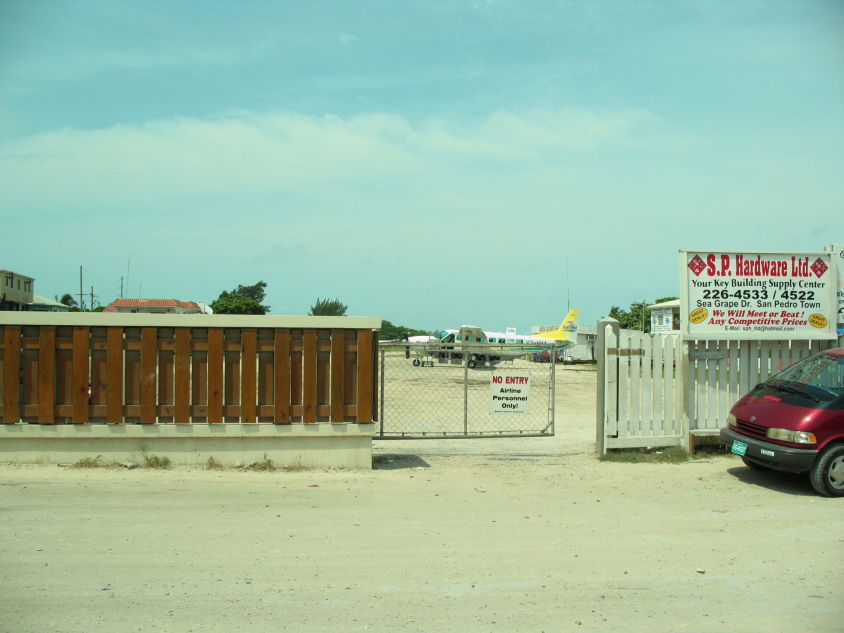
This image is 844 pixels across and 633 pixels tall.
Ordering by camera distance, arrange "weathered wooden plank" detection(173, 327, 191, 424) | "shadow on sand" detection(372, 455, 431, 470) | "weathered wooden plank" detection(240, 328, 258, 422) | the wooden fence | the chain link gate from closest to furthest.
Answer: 1. the wooden fence
2. "weathered wooden plank" detection(173, 327, 191, 424)
3. "weathered wooden plank" detection(240, 328, 258, 422)
4. "shadow on sand" detection(372, 455, 431, 470)
5. the chain link gate

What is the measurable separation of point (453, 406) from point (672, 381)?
9.00 metres

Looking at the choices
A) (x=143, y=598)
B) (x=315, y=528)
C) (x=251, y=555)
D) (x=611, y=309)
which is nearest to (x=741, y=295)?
(x=315, y=528)

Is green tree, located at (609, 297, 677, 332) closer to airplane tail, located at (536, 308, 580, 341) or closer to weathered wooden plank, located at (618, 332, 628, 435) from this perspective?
airplane tail, located at (536, 308, 580, 341)

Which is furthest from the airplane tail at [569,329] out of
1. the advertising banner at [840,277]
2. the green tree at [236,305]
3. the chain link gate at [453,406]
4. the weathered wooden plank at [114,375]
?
the weathered wooden plank at [114,375]

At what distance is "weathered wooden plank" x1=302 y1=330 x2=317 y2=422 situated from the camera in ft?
30.9

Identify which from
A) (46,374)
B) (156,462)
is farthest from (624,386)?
(46,374)

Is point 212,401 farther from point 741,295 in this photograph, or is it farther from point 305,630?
point 741,295

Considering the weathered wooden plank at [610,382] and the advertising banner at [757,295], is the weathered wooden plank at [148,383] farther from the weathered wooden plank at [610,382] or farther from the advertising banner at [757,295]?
the advertising banner at [757,295]

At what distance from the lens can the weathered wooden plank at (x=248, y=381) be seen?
9312 millimetres

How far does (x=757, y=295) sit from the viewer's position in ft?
36.7

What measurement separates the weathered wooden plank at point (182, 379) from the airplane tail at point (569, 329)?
5705 cm

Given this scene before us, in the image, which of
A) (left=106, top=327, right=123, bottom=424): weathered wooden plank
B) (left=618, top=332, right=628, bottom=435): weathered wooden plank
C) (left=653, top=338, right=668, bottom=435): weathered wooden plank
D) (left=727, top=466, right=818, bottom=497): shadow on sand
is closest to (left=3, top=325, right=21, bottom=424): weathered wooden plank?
(left=106, top=327, right=123, bottom=424): weathered wooden plank

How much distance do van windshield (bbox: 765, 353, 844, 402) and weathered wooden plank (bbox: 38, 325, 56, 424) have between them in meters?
9.77

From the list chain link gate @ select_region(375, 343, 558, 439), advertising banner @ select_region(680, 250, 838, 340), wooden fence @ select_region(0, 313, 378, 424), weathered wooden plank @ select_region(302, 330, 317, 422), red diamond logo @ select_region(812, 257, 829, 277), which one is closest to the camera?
wooden fence @ select_region(0, 313, 378, 424)
